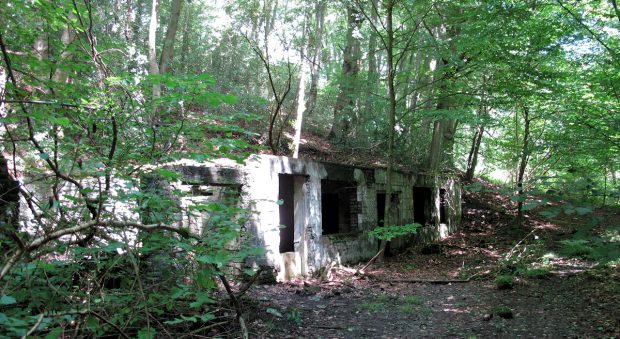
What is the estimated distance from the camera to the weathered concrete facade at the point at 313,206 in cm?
761

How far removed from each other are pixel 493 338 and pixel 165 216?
4.14 meters

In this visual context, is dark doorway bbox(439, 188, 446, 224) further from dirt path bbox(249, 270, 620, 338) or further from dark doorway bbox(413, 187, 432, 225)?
dirt path bbox(249, 270, 620, 338)

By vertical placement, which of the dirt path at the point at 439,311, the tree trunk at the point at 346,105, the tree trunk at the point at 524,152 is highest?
the tree trunk at the point at 346,105

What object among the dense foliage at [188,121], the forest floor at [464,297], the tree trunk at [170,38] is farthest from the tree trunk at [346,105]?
the forest floor at [464,297]

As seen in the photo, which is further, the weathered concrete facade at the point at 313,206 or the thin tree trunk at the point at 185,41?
the thin tree trunk at the point at 185,41

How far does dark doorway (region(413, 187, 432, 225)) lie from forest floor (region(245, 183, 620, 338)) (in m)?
2.55

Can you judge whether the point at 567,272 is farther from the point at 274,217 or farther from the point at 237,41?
the point at 237,41

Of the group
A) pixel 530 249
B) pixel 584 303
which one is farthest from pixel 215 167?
pixel 530 249

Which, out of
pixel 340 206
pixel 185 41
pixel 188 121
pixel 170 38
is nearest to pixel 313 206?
pixel 340 206

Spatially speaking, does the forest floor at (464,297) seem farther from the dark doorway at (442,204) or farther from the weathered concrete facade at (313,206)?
the dark doorway at (442,204)

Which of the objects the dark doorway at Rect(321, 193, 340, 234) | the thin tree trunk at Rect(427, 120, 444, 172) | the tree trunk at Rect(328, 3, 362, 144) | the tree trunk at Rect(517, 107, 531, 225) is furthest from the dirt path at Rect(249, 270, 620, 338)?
the tree trunk at Rect(328, 3, 362, 144)

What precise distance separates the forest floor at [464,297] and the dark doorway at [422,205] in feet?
8.36

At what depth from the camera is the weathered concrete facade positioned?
761 cm

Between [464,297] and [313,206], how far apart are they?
3.42m
